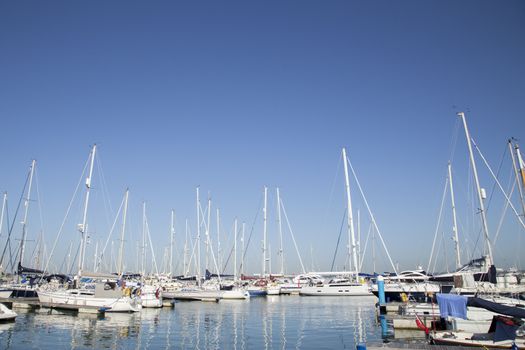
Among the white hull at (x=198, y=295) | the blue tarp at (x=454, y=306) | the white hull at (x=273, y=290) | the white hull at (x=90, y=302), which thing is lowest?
the white hull at (x=273, y=290)

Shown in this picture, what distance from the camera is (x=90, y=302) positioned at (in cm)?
3978

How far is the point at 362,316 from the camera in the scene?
38.9m

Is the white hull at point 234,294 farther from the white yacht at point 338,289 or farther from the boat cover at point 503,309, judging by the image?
the boat cover at point 503,309

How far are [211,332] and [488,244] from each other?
26057 mm

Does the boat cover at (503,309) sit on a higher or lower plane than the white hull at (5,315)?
higher

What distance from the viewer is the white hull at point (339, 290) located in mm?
70000

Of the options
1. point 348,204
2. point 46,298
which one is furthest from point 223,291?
point 46,298

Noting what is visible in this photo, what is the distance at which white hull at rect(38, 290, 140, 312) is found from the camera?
39.5m

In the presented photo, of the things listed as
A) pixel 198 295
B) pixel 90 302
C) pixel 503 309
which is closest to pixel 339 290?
pixel 198 295

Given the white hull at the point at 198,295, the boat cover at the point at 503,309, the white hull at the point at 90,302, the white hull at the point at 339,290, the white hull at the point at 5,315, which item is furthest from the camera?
the white hull at the point at 339,290

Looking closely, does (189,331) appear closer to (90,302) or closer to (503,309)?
(90,302)

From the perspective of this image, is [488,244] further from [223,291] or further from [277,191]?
[277,191]

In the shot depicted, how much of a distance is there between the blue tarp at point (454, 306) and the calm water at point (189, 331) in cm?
589

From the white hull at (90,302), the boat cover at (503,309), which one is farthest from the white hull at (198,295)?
the boat cover at (503,309)
